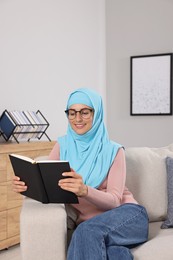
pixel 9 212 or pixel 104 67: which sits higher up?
pixel 104 67

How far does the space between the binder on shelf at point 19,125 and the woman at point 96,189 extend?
131cm

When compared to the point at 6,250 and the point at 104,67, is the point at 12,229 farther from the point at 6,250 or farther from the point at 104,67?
the point at 104,67

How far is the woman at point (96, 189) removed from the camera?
1753 mm

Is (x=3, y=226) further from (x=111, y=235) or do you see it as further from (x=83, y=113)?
(x=111, y=235)

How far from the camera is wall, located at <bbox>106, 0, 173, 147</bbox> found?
4.74 meters

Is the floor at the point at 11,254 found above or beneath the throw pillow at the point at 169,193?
beneath

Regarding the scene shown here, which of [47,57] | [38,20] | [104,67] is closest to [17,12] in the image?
[38,20]

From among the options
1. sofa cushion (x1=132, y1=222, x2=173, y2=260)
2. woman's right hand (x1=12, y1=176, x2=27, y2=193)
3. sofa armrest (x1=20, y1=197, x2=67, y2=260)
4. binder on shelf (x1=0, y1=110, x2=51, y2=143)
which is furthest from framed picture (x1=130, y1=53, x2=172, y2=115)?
sofa armrest (x1=20, y1=197, x2=67, y2=260)

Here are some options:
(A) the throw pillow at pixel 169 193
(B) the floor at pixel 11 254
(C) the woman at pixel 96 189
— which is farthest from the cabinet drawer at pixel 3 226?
(A) the throw pillow at pixel 169 193

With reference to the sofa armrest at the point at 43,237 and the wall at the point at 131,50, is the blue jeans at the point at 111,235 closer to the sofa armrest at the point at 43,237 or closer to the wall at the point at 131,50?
the sofa armrest at the point at 43,237

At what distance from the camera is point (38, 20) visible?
4270 millimetres

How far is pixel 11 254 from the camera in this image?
3221 mm

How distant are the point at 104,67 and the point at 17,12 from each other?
1.47 meters

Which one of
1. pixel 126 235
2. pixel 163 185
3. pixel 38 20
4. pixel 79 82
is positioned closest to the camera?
pixel 126 235
